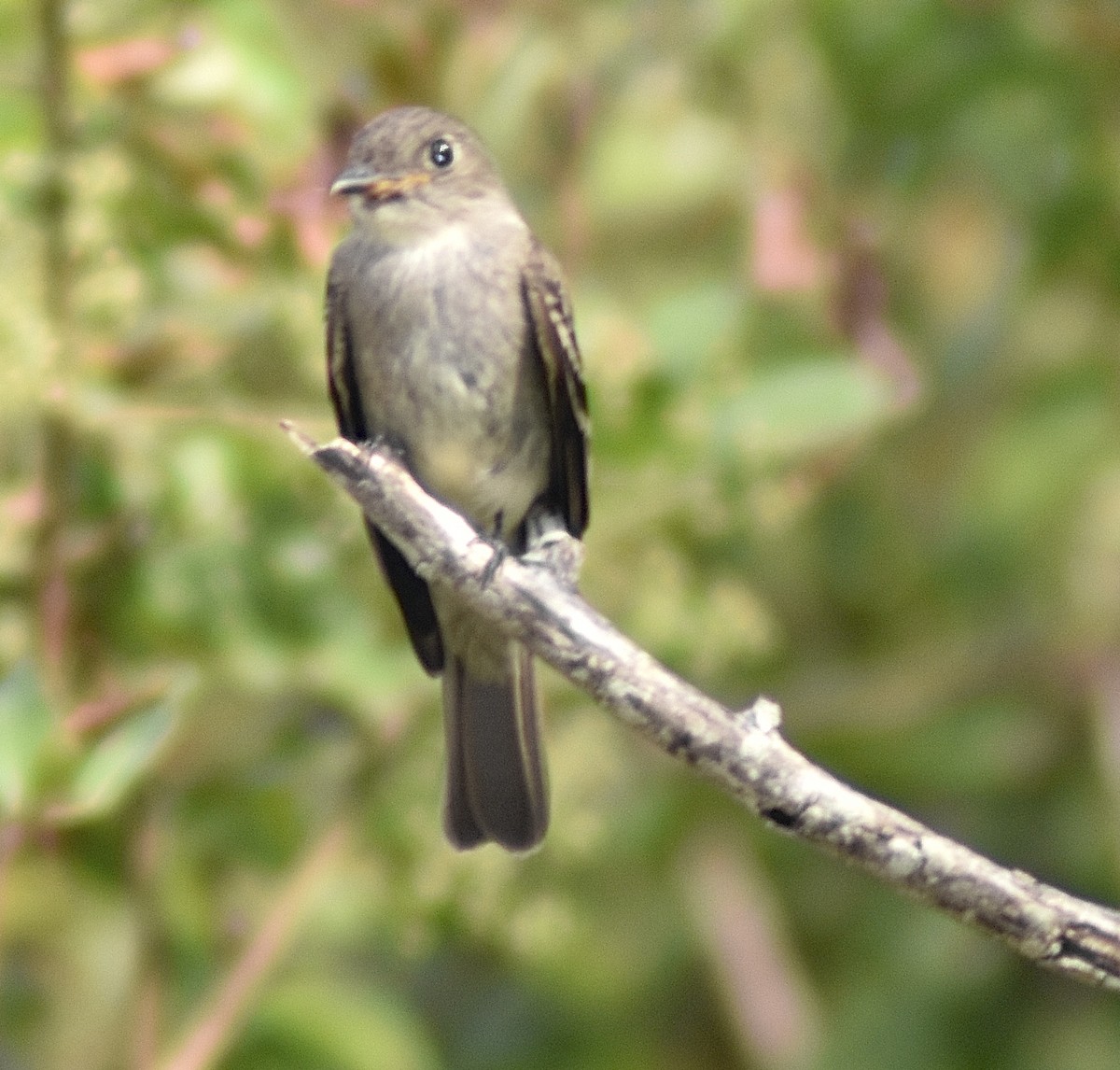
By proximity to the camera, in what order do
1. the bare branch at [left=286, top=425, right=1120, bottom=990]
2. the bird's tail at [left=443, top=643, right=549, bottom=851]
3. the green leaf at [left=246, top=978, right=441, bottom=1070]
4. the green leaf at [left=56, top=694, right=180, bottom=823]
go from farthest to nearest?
1. the green leaf at [left=246, top=978, right=441, bottom=1070]
2. the bird's tail at [left=443, top=643, right=549, bottom=851]
3. the green leaf at [left=56, top=694, right=180, bottom=823]
4. the bare branch at [left=286, top=425, right=1120, bottom=990]

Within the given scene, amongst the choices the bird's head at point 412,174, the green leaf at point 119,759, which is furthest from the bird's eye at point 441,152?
the green leaf at point 119,759

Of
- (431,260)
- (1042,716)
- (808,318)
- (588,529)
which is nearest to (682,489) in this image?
(588,529)

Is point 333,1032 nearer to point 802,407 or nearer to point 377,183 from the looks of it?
point 802,407

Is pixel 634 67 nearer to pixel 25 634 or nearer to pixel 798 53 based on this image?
pixel 798 53

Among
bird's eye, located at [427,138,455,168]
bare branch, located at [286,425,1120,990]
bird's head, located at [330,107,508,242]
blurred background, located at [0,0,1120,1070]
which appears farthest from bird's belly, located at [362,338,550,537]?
bare branch, located at [286,425,1120,990]

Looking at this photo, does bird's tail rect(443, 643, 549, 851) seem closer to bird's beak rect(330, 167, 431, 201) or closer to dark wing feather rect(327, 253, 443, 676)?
dark wing feather rect(327, 253, 443, 676)

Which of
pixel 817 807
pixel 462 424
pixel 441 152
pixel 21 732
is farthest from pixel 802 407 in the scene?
pixel 21 732

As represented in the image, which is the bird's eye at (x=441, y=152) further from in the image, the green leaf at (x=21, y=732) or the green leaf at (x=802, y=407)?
the green leaf at (x=21, y=732)
